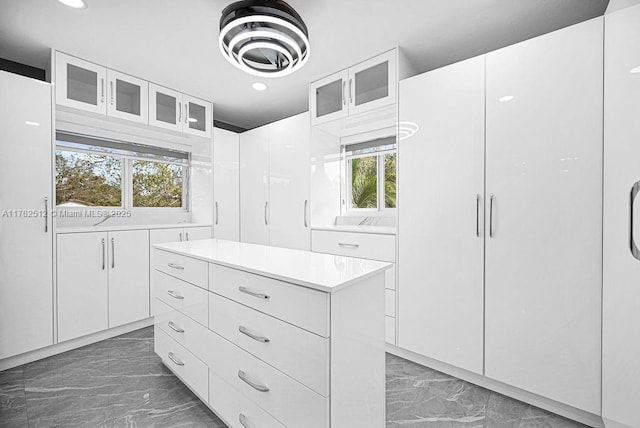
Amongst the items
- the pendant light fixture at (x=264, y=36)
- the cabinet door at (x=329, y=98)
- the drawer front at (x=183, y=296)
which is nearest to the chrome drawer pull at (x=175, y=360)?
the drawer front at (x=183, y=296)

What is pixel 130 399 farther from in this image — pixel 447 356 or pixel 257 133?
pixel 257 133

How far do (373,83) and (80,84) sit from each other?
2552mm

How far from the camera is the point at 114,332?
2.71 metres

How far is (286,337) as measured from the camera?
3.70 feet

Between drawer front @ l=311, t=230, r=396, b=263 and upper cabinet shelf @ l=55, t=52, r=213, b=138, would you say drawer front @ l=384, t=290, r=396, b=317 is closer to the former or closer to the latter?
drawer front @ l=311, t=230, r=396, b=263

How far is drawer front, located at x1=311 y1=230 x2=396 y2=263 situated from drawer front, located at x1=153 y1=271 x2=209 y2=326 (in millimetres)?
1377

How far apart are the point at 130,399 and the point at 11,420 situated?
586 mm

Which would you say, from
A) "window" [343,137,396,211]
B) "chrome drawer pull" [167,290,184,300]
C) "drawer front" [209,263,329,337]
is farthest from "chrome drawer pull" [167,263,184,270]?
"window" [343,137,396,211]

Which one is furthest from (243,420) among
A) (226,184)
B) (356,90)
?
(226,184)

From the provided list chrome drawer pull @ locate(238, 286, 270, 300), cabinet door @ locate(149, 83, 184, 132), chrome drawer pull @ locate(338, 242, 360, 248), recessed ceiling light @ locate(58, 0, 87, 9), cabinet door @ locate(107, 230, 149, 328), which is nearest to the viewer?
chrome drawer pull @ locate(238, 286, 270, 300)

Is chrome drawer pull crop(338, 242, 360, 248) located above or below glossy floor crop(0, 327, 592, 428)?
above

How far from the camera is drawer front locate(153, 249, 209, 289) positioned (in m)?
1.58

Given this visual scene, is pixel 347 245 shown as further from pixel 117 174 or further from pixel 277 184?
pixel 117 174

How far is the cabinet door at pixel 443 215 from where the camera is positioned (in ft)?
6.18
